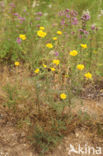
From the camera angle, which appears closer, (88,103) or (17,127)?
(17,127)

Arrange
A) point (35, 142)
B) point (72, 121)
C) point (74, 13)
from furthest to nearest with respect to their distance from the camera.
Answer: point (74, 13), point (72, 121), point (35, 142)

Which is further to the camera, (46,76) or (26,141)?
(46,76)

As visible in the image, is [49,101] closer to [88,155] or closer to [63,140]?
[63,140]

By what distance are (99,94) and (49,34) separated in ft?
4.87

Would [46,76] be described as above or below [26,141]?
above

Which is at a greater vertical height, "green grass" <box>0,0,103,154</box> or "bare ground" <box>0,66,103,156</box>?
"green grass" <box>0,0,103,154</box>

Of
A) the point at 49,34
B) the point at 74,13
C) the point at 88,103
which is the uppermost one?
the point at 74,13

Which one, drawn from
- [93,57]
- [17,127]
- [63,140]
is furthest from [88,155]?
[93,57]

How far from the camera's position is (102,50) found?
3264mm

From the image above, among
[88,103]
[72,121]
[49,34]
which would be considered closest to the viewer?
[72,121]

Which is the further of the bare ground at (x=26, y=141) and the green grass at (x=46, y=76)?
the green grass at (x=46, y=76)

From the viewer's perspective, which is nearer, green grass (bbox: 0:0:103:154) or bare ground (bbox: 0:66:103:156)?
bare ground (bbox: 0:66:103:156)

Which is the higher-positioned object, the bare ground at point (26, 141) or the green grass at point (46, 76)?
the green grass at point (46, 76)

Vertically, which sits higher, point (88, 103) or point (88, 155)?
point (88, 103)
